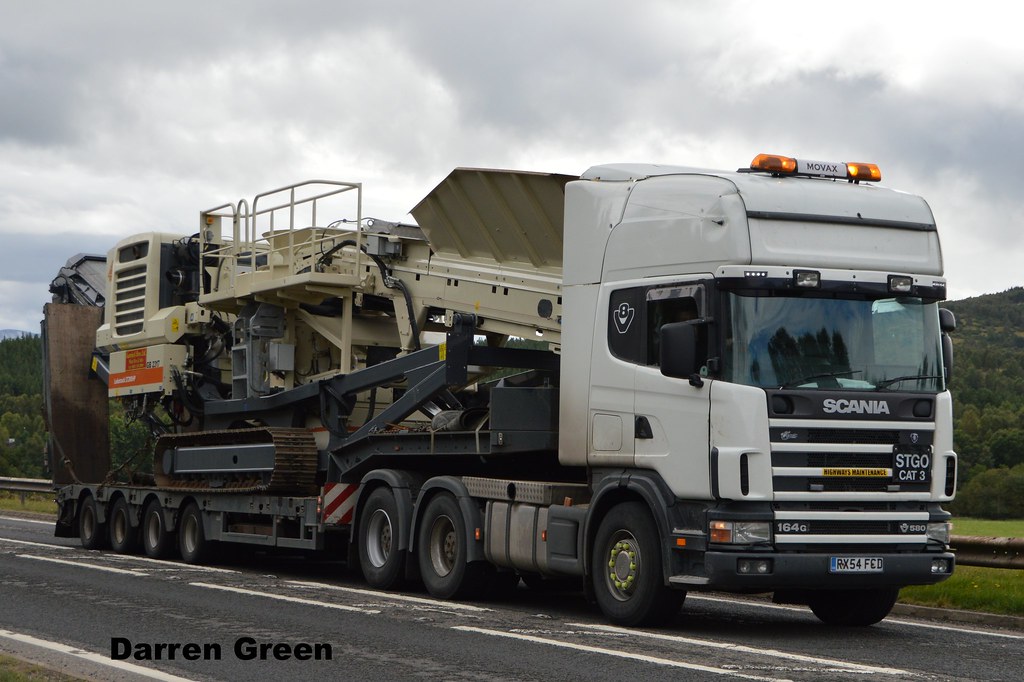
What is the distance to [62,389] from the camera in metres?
20.3

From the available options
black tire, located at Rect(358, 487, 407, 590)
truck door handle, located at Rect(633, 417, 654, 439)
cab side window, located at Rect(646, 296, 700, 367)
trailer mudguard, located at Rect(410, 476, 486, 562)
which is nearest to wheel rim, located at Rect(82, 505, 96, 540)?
black tire, located at Rect(358, 487, 407, 590)

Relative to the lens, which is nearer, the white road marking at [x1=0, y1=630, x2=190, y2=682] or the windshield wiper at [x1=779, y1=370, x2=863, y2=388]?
the white road marking at [x1=0, y1=630, x2=190, y2=682]

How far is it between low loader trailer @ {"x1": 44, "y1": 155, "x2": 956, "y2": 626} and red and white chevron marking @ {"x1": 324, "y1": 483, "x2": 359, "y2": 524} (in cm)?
3

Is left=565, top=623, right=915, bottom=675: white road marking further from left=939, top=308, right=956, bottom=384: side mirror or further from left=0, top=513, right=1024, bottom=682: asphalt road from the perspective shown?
left=939, top=308, right=956, bottom=384: side mirror

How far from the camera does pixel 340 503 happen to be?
14898mm

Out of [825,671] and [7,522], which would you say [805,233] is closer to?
[825,671]

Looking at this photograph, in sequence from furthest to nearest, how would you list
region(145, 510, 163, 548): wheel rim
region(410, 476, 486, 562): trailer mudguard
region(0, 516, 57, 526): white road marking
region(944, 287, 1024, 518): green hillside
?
region(944, 287, 1024, 518): green hillside, region(0, 516, 57, 526): white road marking, region(145, 510, 163, 548): wheel rim, region(410, 476, 486, 562): trailer mudguard

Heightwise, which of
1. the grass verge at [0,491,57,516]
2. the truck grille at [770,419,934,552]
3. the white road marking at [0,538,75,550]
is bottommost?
the white road marking at [0,538,75,550]

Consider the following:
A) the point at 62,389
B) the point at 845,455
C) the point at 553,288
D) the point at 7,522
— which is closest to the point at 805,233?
the point at 845,455

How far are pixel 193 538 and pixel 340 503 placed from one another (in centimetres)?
390

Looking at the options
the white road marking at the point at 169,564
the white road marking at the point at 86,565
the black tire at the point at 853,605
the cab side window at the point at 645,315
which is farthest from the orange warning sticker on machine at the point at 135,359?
the black tire at the point at 853,605

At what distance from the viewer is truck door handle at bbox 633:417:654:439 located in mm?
10570

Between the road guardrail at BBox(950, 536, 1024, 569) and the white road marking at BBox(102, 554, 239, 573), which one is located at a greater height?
the road guardrail at BBox(950, 536, 1024, 569)

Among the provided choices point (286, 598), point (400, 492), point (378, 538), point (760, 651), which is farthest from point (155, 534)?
point (760, 651)
